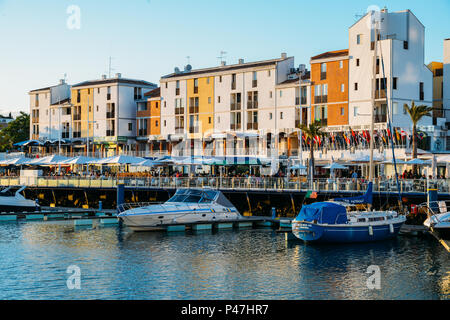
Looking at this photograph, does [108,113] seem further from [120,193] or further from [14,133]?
[120,193]

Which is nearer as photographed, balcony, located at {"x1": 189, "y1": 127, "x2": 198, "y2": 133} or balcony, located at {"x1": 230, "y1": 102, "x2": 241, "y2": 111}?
balcony, located at {"x1": 230, "y1": 102, "x2": 241, "y2": 111}

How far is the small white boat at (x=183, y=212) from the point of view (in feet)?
159

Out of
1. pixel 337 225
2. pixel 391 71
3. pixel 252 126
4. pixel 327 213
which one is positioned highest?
pixel 391 71

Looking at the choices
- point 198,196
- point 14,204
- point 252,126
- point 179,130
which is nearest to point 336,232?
point 198,196

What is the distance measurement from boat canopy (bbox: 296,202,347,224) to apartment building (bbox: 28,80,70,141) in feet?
224

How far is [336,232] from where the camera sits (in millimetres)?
41500

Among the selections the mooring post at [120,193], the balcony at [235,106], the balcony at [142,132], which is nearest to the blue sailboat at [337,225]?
the mooring post at [120,193]

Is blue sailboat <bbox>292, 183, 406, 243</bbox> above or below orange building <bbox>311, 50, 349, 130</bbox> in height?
below

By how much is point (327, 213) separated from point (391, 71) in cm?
3195

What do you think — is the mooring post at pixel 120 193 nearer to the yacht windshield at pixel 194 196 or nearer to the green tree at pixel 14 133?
the yacht windshield at pixel 194 196

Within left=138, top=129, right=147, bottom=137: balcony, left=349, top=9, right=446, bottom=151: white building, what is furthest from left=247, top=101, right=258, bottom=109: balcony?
left=138, top=129, right=147, bottom=137: balcony

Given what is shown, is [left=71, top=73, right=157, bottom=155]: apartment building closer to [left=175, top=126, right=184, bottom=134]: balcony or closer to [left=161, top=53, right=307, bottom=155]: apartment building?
[left=161, top=53, right=307, bottom=155]: apartment building

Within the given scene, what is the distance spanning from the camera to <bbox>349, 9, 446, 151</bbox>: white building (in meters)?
68.9
